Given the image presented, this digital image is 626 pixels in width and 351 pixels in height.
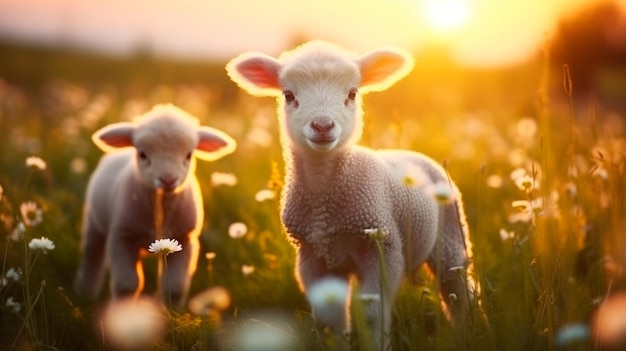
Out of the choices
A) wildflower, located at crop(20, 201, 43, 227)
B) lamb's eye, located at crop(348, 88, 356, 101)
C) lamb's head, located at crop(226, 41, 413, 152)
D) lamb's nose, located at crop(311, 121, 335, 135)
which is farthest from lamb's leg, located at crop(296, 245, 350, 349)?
wildflower, located at crop(20, 201, 43, 227)

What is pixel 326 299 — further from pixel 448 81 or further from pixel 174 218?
pixel 448 81

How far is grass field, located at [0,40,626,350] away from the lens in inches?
116

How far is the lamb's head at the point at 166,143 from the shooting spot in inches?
178

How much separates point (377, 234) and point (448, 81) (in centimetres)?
2199

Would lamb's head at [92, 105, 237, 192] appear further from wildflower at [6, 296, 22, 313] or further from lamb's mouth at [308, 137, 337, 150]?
lamb's mouth at [308, 137, 337, 150]

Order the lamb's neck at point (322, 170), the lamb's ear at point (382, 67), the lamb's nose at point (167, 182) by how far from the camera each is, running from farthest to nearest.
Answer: the lamb's nose at point (167, 182) → the lamb's ear at point (382, 67) → the lamb's neck at point (322, 170)

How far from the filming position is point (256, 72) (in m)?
3.97

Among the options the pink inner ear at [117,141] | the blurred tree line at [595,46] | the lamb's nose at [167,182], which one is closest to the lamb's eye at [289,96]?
the lamb's nose at [167,182]

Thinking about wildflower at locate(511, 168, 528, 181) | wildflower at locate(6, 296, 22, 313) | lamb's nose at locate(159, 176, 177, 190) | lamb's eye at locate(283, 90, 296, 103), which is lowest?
wildflower at locate(6, 296, 22, 313)

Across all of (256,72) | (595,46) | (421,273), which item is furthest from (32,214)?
(595,46)

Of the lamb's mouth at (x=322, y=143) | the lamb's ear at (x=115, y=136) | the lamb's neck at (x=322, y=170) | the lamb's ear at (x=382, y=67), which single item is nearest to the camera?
the lamb's mouth at (x=322, y=143)

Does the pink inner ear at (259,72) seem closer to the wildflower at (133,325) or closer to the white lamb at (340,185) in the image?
the white lamb at (340,185)

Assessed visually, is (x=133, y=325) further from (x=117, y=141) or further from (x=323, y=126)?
(x=117, y=141)

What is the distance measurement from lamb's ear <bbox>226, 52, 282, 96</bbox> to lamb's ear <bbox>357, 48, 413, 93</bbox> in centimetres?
45
